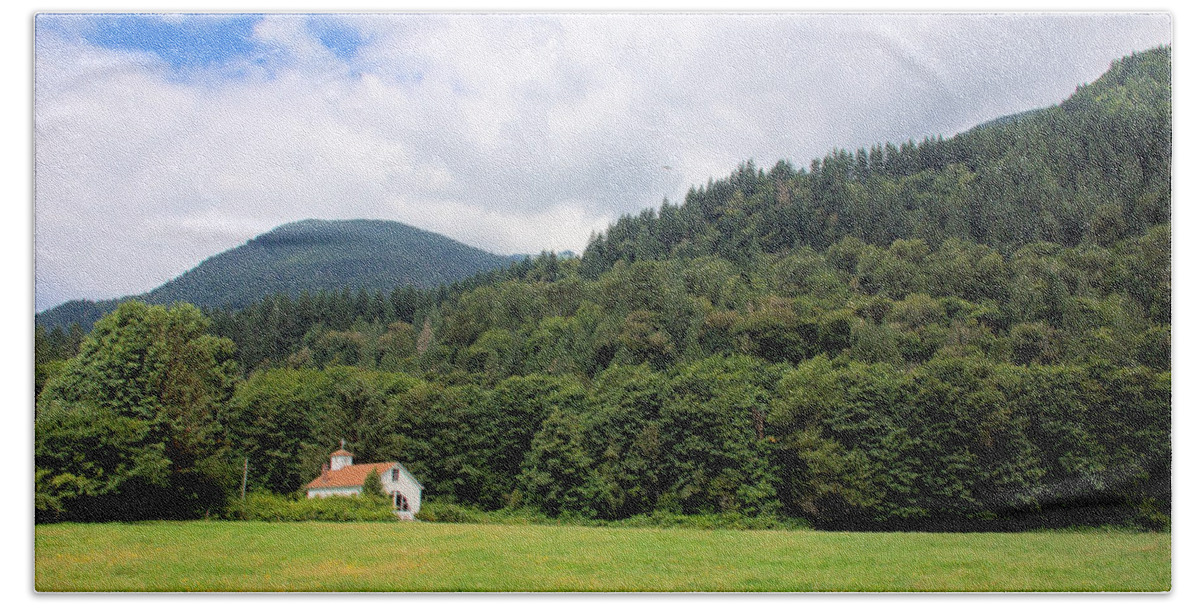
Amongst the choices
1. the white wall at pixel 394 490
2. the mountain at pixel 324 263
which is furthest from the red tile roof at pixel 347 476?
the mountain at pixel 324 263

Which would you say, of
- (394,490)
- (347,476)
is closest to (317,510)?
(347,476)

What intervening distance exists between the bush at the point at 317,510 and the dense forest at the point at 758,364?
15cm

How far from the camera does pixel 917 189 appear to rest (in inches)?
290

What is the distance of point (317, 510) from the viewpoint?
264 inches

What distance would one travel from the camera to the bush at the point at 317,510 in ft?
22.0

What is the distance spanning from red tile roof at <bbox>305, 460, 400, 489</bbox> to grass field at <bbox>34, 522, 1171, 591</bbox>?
1.24 ft

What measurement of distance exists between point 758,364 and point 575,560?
2251 millimetres

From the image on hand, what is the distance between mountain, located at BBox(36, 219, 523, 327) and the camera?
22.8 ft

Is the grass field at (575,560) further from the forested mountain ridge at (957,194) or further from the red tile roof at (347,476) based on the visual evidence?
the forested mountain ridge at (957,194)

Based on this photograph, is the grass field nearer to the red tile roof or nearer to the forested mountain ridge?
the red tile roof

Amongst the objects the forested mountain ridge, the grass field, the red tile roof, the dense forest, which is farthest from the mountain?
the grass field

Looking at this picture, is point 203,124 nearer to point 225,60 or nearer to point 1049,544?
point 225,60

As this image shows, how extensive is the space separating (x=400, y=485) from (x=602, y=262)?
99.5 inches

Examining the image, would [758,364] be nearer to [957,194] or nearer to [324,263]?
[957,194]
